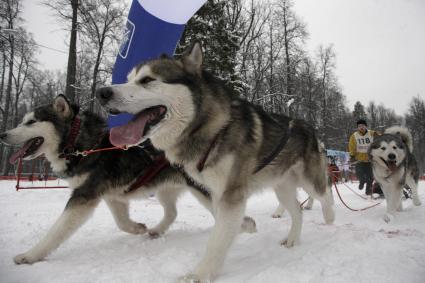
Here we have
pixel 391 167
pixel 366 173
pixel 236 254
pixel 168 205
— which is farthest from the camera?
pixel 366 173

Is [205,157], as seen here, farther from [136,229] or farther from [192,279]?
[136,229]

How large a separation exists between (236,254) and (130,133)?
1.54m

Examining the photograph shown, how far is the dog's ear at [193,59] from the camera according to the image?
8.33 feet

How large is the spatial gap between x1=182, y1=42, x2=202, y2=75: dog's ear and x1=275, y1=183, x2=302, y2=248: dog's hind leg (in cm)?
189

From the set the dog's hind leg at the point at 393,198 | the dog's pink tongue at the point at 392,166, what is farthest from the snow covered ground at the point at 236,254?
the dog's pink tongue at the point at 392,166

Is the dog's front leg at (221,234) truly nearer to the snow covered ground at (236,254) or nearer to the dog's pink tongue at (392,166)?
the snow covered ground at (236,254)

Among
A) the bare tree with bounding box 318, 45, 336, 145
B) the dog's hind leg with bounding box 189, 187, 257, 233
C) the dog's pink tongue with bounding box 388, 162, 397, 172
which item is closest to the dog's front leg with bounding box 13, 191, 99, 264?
the dog's hind leg with bounding box 189, 187, 257, 233

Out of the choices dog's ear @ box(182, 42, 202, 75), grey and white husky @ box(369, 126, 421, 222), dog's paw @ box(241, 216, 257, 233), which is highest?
dog's ear @ box(182, 42, 202, 75)

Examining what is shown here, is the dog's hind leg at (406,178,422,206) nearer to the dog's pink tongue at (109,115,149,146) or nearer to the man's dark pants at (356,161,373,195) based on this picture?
the man's dark pants at (356,161,373,195)

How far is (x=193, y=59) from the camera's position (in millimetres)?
2545

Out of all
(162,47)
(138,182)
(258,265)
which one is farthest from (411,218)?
(162,47)

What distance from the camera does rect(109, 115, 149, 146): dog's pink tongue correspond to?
2.26 meters

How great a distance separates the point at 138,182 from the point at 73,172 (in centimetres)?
69

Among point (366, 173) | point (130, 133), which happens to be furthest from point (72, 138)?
point (366, 173)
